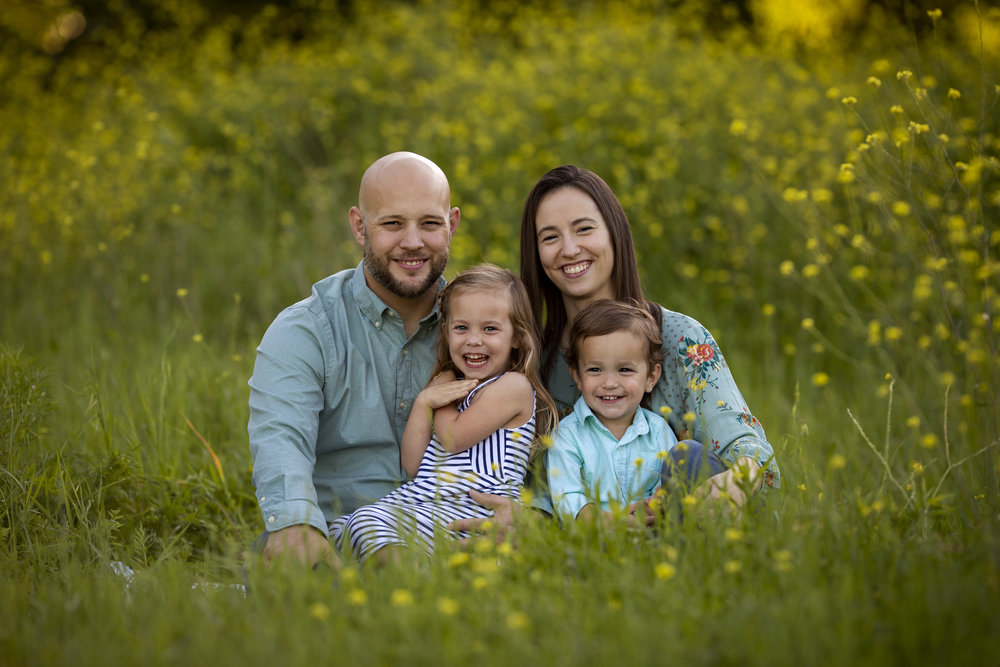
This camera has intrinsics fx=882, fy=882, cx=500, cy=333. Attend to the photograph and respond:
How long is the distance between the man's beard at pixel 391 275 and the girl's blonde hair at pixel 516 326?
9 centimetres

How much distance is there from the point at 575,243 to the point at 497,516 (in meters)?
1.08

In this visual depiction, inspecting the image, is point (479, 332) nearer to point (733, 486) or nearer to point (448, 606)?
point (733, 486)

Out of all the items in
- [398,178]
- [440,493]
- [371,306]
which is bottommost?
[440,493]

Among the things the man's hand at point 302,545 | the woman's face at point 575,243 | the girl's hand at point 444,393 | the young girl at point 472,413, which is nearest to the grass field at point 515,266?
the man's hand at point 302,545

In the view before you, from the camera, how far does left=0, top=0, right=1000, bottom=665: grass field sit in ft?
7.09

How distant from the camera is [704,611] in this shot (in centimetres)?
217

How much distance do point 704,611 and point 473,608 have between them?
568mm

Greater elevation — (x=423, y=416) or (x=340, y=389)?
(x=340, y=389)

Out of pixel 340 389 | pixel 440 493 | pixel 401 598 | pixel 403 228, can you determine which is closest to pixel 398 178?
pixel 403 228

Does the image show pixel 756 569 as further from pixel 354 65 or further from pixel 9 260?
pixel 354 65

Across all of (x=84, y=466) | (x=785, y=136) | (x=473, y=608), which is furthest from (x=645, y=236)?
(x=473, y=608)

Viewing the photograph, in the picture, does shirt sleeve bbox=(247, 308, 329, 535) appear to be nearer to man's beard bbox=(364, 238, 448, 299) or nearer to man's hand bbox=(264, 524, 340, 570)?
man's hand bbox=(264, 524, 340, 570)

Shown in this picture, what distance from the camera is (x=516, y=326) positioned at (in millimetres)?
3184

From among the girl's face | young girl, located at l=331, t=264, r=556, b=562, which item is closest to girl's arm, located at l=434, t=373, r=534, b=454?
young girl, located at l=331, t=264, r=556, b=562
